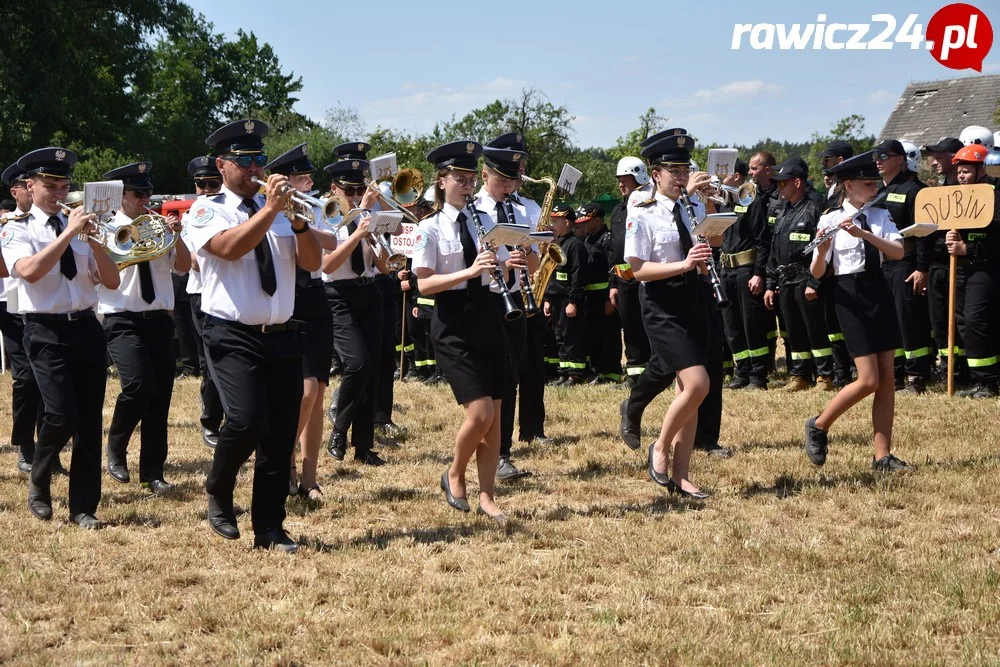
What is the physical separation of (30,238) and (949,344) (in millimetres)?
8131

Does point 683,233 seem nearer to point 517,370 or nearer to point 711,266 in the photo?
point 711,266

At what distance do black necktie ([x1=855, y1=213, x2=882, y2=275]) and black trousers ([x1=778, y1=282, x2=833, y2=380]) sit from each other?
371 cm

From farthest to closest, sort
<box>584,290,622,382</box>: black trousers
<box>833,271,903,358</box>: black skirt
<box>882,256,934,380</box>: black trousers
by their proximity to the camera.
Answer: <box>584,290,622,382</box>: black trousers, <box>882,256,934,380</box>: black trousers, <box>833,271,903,358</box>: black skirt

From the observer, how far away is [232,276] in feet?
20.2

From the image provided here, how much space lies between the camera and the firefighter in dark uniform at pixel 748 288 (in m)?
12.6

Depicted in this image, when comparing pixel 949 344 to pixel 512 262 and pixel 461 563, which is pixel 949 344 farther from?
pixel 461 563

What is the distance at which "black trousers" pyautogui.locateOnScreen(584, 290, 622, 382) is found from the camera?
548 inches

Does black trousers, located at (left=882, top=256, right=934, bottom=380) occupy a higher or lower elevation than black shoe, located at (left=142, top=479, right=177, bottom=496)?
higher

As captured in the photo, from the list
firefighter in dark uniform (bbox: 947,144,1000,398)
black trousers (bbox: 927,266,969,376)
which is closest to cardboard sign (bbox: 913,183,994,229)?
firefighter in dark uniform (bbox: 947,144,1000,398)

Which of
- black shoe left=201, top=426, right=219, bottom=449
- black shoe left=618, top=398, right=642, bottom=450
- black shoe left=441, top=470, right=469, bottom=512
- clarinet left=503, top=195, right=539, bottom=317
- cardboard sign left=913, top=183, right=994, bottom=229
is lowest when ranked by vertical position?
black shoe left=441, top=470, right=469, bottom=512

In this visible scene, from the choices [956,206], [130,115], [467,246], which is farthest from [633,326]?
[130,115]

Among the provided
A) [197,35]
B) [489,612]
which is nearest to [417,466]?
[489,612]

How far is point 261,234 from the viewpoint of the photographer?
5949 millimetres

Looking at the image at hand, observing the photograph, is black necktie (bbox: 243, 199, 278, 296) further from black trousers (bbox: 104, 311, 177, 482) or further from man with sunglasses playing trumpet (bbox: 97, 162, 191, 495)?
black trousers (bbox: 104, 311, 177, 482)
